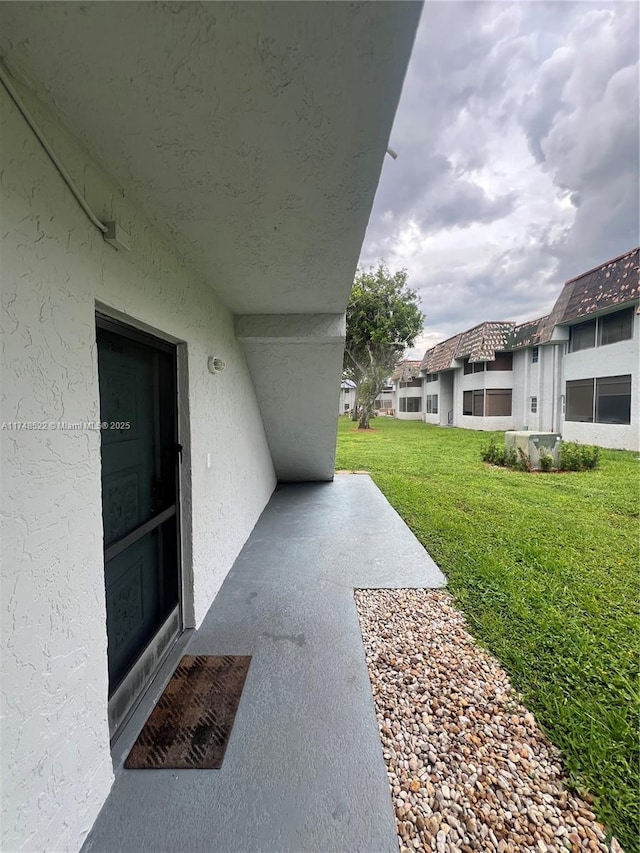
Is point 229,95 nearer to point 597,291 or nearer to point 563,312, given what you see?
point 597,291

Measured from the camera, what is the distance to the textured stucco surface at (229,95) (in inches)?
35.9

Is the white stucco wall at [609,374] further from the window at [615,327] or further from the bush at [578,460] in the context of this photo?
the bush at [578,460]

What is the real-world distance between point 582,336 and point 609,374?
2.08 meters

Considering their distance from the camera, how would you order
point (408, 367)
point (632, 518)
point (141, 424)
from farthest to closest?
point (408, 367) → point (632, 518) → point (141, 424)

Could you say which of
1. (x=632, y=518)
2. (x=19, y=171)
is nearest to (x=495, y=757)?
(x=19, y=171)

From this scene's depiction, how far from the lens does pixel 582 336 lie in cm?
1253

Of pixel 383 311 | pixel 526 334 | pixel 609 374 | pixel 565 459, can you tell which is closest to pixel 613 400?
pixel 609 374

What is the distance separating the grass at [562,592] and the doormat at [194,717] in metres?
1.78

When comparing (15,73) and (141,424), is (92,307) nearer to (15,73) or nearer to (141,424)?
(15,73)

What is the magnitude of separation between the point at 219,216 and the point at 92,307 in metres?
0.88

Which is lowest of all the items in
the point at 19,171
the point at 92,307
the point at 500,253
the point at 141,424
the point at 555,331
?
the point at 141,424

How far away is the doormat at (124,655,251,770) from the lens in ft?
5.61

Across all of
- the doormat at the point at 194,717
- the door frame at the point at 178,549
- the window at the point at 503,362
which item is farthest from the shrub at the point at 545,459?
the window at the point at 503,362

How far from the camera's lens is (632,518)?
5211mm
